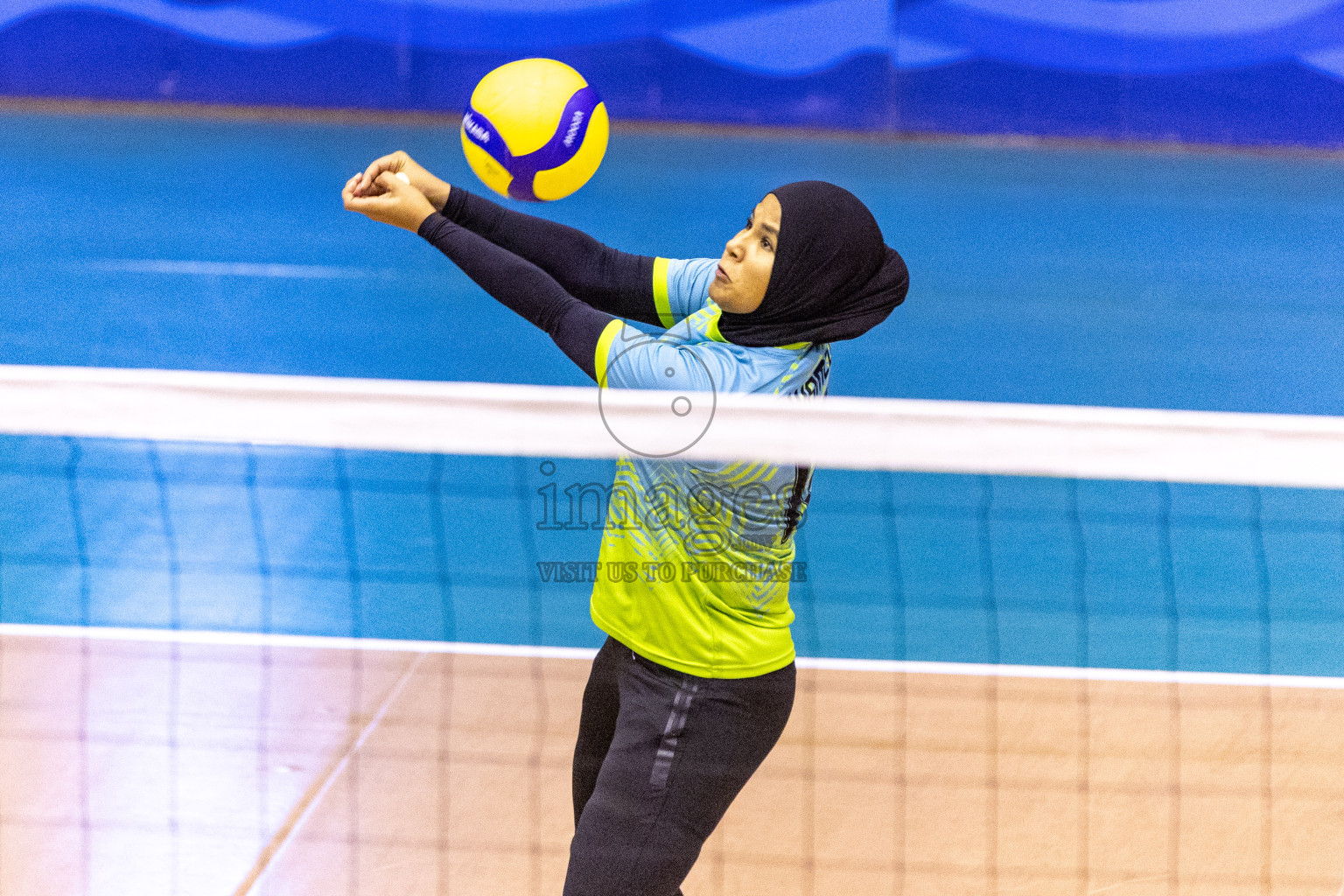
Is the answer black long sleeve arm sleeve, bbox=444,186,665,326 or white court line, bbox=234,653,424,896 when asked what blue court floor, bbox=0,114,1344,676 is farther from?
black long sleeve arm sleeve, bbox=444,186,665,326

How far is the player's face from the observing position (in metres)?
2.20

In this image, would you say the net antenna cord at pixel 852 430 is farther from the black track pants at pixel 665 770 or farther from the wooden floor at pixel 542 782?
the wooden floor at pixel 542 782

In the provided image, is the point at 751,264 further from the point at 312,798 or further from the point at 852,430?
the point at 312,798

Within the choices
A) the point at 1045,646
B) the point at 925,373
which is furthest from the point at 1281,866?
the point at 925,373

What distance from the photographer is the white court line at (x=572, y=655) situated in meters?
4.34

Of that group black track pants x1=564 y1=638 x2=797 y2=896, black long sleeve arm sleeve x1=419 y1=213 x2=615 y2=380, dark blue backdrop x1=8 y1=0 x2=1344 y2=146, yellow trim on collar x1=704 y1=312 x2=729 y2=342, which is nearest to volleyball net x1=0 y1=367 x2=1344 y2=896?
black long sleeve arm sleeve x1=419 y1=213 x2=615 y2=380

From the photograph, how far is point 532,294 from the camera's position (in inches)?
88.7

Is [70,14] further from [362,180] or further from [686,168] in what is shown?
[362,180]

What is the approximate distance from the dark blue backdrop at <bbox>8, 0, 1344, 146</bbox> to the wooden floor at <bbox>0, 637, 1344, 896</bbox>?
37.4 ft

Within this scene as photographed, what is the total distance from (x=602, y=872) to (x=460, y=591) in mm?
2883

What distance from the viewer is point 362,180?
94.3 inches

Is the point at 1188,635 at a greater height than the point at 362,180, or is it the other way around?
the point at 362,180

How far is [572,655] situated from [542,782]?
0.76 metres

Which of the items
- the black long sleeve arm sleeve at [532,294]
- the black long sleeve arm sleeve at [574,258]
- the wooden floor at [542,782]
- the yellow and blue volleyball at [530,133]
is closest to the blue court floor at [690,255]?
the wooden floor at [542,782]
